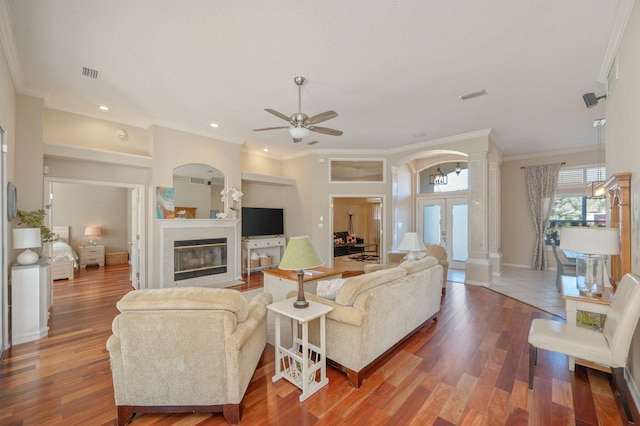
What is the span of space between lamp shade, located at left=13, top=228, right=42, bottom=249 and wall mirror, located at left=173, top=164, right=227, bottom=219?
7.38 feet

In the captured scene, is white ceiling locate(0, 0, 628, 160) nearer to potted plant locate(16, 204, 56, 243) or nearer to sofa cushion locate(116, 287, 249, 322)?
potted plant locate(16, 204, 56, 243)

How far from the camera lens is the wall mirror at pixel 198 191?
544cm

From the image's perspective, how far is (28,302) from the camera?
3.14 m

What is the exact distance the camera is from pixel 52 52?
118 inches

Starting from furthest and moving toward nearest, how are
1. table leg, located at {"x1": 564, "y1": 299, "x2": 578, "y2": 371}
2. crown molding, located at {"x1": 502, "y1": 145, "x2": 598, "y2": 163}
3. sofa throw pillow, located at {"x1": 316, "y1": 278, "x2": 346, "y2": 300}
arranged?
1. crown molding, located at {"x1": 502, "y1": 145, "x2": 598, "y2": 163}
2. sofa throw pillow, located at {"x1": 316, "y1": 278, "x2": 346, "y2": 300}
3. table leg, located at {"x1": 564, "y1": 299, "x2": 578, "y2": 371}

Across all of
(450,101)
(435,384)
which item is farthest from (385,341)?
(450,101)

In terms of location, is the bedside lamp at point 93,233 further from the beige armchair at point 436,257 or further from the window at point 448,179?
the window at point 448,179

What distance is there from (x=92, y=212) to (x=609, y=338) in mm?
10625

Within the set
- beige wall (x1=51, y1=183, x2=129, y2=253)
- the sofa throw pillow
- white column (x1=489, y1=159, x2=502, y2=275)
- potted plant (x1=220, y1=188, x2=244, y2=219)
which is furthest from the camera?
beige wall (x1=51, y1=183, x2=129, y2=253)

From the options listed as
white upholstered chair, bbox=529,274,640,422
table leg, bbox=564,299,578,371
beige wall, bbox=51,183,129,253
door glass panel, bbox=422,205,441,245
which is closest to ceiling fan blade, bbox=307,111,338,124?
white upholstered chair, bbox=529,274,640,422

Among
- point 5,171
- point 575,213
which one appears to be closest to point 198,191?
point 5,171

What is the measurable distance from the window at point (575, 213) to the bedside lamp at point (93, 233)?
11887 mm

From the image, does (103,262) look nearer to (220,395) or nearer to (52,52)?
(52,52)

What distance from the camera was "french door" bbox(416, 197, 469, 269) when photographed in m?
7.31
